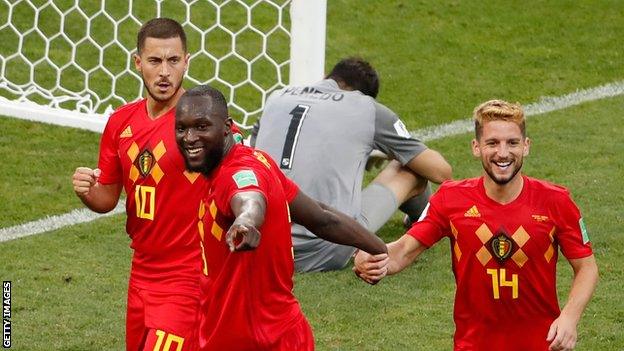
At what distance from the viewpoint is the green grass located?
8.00 metres

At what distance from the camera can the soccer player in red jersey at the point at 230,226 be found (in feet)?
17.0

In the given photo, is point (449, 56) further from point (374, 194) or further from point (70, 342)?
point (70, 342)

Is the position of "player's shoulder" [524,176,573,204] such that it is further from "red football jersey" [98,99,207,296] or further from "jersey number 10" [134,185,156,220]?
"jersey number 10" [134,185,156,220]

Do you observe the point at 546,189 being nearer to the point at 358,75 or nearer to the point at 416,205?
the point at 358,75

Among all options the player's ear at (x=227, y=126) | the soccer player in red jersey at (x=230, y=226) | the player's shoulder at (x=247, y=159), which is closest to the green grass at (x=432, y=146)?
the soccer player in red jersey at (x=230, y=226)

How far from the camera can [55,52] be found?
1290 cm

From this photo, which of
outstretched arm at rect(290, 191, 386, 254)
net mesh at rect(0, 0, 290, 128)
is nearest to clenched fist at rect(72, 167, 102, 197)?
outstretched arm at rect(290, 191, 386, 254)

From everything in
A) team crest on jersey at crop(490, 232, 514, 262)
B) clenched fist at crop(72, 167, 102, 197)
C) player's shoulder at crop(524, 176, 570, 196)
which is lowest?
team crest on jersey at crop(490, 232, 514, 262)

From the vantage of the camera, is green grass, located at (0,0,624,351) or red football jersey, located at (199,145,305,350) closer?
red football jersey, located at (199,145,305,350)

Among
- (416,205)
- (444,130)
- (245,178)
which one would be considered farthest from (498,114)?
(444,130)

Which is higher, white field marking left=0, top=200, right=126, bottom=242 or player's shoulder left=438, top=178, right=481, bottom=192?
player's shoulder left=438, top=178, right=481, bottom=192

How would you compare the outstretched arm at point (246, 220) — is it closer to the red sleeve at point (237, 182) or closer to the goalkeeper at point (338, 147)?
the red sleeve at point (237, 182)

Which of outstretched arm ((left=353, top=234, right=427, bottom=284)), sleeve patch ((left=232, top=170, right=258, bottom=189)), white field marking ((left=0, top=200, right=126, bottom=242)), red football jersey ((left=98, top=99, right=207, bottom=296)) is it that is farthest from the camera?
white field marking ((left=0, top=200, right=126, bottom=242))

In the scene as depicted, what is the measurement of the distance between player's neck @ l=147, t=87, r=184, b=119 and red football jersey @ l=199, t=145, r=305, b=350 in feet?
3.28
